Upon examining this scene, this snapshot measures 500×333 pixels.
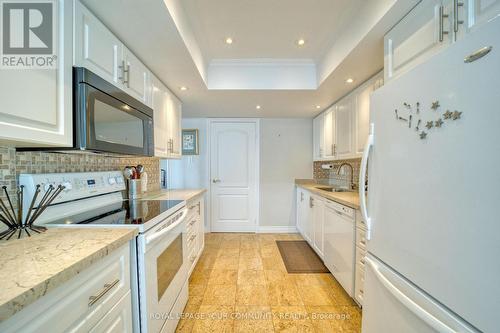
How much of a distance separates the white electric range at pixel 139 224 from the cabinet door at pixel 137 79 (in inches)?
26.9

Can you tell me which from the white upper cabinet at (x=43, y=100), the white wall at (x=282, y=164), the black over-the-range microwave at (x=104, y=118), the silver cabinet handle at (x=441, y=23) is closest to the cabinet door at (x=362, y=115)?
the silver cabinet handle at (x=441, y=23)

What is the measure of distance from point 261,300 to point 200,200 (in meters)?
1.31

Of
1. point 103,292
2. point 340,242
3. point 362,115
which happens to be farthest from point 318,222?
point 103,292

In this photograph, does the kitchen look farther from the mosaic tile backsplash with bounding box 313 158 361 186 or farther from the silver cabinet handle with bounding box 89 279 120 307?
the mosaic tile backsplash with bounding box 313 158 361 186

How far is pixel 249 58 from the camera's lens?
2.26 m

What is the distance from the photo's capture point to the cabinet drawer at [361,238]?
1.61m

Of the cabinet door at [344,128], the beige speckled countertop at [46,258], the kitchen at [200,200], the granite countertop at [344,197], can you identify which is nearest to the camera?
the beige speckled countertop at [46,258]

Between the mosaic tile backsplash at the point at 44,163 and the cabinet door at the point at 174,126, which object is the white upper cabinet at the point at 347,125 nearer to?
the cabinet door at the point at 174,126

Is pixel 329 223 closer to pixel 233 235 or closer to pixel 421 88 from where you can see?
pixel 421 88

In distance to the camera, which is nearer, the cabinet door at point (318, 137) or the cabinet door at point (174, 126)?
the cabinet door at point (174, 126)

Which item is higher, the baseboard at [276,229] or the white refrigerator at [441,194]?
the white refrigerator at [441,194]

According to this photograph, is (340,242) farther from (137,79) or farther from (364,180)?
(137,79)

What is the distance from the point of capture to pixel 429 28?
1.06 m

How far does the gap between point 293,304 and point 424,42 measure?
2082 mm
